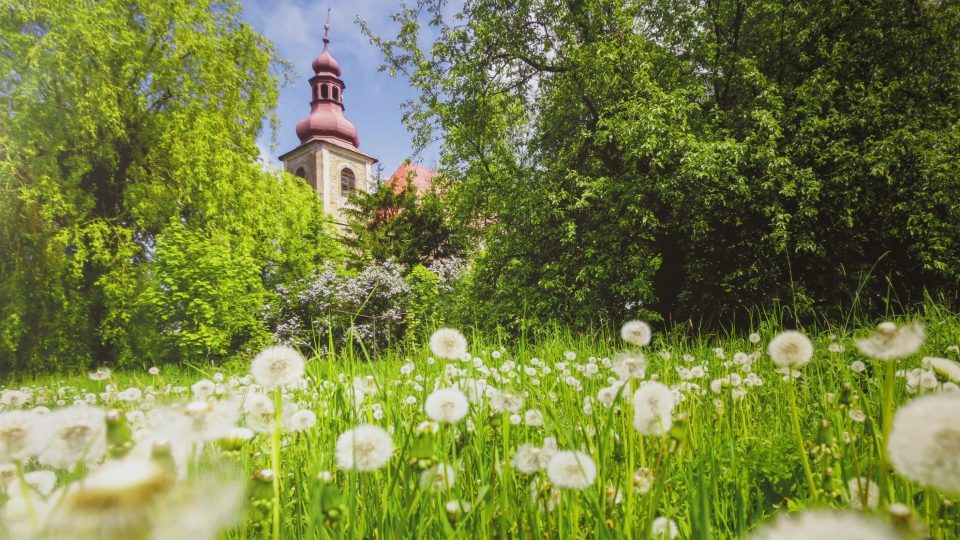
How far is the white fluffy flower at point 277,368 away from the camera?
0.95 metres

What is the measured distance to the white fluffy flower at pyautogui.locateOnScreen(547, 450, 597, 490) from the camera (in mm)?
959

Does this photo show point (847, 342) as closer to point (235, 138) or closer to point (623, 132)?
point (623, 132)

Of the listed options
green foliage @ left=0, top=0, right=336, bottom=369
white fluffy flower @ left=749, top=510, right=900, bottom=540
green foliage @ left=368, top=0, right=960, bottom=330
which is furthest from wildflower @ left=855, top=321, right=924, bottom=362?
green foliage @ left=0, top=0, right=336, bottom=369

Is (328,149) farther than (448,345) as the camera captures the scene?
Yes

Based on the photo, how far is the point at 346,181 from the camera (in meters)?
36.6

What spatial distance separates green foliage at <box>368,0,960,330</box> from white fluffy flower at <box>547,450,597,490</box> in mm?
7473

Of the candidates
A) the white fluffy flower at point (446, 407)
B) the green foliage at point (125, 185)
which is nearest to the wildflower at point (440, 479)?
the white fluffy flower at point (446, 407)

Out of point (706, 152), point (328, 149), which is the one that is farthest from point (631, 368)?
point (328, 149)

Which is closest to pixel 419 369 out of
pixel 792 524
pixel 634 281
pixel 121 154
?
pixel 792 524

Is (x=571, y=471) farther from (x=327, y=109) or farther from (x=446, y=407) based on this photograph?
(x=327, y=109)

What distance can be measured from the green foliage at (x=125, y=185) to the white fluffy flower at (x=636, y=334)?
1268 cm

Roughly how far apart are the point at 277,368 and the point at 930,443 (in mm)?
1076

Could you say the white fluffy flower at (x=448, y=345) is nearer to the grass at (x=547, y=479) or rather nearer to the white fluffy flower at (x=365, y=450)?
the grass at (x=547, y=479)

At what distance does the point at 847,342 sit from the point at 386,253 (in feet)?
64.1
